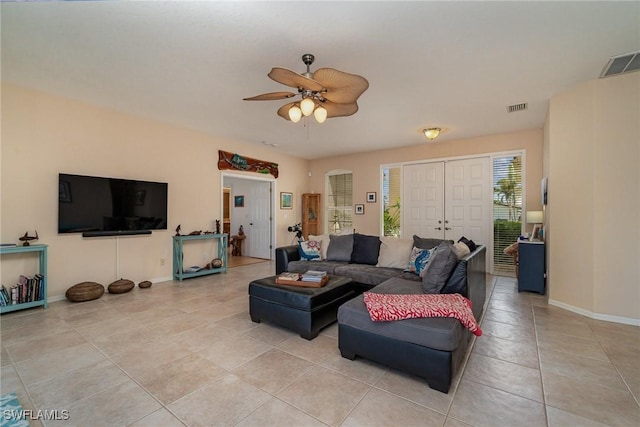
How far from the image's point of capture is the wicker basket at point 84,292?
3.65m

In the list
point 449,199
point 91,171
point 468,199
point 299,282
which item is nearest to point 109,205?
point 91,171

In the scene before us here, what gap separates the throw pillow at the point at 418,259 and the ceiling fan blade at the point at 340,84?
2041 mm

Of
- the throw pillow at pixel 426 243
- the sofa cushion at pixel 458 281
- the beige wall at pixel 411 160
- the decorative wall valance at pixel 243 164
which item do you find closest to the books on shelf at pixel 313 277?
the sofa cushion at pixel 458 281

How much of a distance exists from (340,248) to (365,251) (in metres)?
0.41

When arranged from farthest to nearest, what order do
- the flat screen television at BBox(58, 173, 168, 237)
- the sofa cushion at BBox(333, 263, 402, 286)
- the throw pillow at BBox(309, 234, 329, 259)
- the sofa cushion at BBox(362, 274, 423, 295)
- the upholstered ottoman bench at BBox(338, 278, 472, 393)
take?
the throw pillow at BBox(309, 234, 329, 259) < the flat screen television at BBox(58, 173, 168, 237) < the sofa cushion at BBox(333, 263, 402, 286) < the sofa cushion at BBox(362, 274, 423, 295) < the upholstered ottoman bench at BBox(338, 278, 472, 393)

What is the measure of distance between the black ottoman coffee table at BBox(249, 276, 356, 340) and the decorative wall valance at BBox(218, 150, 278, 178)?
3.39m

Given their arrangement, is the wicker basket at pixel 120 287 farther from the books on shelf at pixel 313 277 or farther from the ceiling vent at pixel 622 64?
the ceiling vent at pixel 622 64

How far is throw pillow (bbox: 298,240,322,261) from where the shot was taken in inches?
174

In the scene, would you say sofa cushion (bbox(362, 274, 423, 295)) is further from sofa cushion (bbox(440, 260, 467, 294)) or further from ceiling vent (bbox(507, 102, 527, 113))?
ceiling vent (bbox(507, 102, 527, 113))

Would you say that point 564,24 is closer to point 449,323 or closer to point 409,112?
point 409,112

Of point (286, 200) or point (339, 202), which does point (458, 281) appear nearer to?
point (339, 202)

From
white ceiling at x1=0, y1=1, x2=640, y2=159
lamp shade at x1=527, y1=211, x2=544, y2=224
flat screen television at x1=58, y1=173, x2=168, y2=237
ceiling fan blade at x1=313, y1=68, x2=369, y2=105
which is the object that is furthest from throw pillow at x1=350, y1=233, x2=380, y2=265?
flat screen television at x1=58, y1=173, x2=168, y2=237

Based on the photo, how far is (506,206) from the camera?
17.4 feet

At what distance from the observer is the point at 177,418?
160 cm
